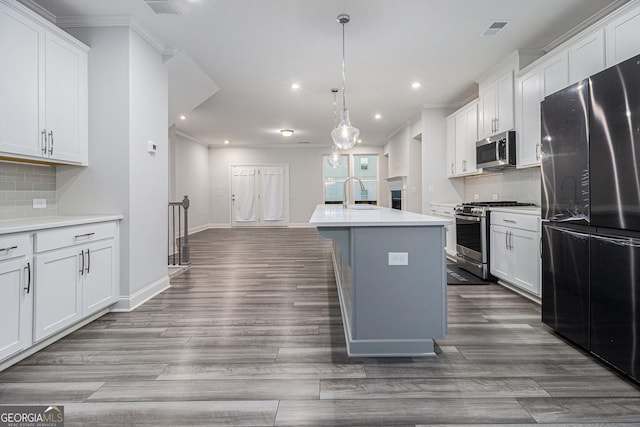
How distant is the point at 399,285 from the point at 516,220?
2.01m

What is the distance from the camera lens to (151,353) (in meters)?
2.26

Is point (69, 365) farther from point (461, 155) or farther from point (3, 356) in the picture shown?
point (461, 155)

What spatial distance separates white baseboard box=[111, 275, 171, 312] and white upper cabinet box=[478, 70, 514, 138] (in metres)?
4.33

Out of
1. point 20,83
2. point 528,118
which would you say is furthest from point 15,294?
point 528,118

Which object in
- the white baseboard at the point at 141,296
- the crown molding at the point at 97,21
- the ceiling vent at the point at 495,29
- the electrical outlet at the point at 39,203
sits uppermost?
the ceiling vent at the point at 495,29

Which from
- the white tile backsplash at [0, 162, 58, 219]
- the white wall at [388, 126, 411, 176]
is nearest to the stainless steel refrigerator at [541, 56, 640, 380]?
the white tile backsplash at [0, 162, 58, 219]

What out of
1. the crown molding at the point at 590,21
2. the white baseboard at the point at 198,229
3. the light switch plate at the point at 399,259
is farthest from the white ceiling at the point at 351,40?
the white baseboard at the point at 198,229

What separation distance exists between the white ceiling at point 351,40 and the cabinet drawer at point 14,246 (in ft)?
6.68

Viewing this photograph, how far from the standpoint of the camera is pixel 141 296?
333 cm

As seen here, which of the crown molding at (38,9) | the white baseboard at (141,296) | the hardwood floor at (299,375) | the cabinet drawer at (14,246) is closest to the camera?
the hardwood floor at (299,375)

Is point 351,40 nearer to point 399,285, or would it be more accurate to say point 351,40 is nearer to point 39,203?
point 399,285

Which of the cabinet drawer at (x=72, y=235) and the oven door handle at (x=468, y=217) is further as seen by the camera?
the oven door handle at (x=468, y=217)

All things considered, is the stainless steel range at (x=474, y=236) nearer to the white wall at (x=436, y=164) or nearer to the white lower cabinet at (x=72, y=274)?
the white wall at (x=436, y=164)

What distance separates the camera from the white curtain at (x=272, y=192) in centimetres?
1082
